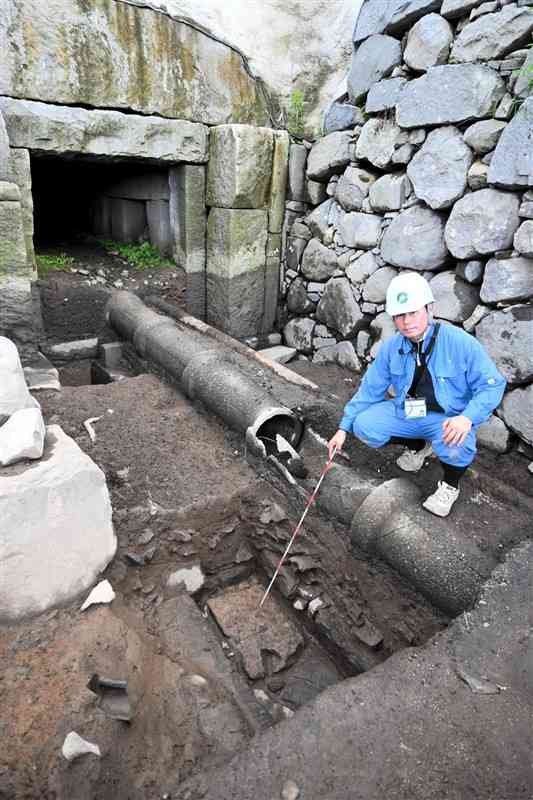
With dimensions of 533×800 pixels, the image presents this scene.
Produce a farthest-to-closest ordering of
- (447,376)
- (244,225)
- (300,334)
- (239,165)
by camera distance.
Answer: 1. (300,334)
2. (244,225)
3. (239,165)
4. (447,376)

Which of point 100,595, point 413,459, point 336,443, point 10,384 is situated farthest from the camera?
point 413,459

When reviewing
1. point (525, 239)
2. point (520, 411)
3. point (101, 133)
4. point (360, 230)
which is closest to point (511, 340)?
point (520, 411)

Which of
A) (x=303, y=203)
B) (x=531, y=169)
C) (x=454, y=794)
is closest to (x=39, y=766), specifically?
(x=454, y=794)

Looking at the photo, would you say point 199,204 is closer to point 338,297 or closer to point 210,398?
point 338,297

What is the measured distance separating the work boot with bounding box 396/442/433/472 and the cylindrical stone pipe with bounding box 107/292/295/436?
32.7 inches

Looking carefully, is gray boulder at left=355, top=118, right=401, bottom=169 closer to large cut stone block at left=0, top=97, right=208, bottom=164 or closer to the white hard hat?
large cut stone block at left=0, top=97, right=208, bottom=164

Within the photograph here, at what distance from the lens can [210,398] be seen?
12.8 feet

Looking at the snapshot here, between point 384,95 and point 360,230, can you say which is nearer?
point 384,95

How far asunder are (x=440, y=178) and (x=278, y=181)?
2.16 m

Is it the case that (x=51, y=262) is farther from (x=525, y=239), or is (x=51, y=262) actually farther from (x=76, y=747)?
(x=76, y=747)

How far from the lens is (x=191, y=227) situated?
18.6 feet

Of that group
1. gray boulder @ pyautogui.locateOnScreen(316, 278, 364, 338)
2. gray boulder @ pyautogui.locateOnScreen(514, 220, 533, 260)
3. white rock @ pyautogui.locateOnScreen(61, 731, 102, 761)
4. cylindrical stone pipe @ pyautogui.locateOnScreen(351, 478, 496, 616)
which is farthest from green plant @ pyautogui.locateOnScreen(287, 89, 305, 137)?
white rock @ pyautogui.locateOnScreen(61, 731, 102, 761)

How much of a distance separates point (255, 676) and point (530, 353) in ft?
9.64

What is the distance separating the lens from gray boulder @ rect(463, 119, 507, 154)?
3705 millimetres
